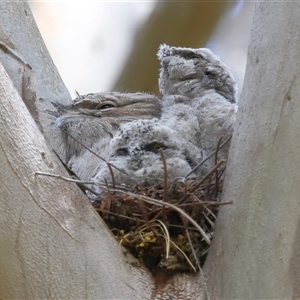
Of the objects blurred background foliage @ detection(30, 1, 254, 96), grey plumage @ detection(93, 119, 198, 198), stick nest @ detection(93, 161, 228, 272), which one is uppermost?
blurred background foliage @ detection(30, 1, 254, 96)

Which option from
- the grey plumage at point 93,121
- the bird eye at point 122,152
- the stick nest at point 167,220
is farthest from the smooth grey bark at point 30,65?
the stick nest at point 167,220

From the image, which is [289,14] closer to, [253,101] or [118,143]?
[253,101]

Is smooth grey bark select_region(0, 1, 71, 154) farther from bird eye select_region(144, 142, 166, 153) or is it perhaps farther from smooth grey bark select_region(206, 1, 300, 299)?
smooth grey bark select_region(206, 1, 300, 299)

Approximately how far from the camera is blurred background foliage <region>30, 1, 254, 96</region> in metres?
3.61

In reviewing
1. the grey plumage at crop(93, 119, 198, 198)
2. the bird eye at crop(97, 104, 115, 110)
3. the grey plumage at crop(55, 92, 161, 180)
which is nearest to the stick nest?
the grey plumage at crop(93, 119, 198, 198)

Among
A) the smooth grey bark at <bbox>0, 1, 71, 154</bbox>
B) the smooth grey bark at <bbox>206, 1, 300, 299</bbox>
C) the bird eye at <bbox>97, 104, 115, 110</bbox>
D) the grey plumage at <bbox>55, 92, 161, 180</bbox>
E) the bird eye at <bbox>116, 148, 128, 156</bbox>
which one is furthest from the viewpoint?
the bird eye at <bbox>97, 104, 115, 110</bbox>

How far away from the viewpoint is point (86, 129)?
7.90 feet

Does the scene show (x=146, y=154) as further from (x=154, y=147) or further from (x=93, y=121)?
(x=93, y=121)

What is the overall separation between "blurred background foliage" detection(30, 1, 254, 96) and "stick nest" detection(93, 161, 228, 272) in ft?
5.63

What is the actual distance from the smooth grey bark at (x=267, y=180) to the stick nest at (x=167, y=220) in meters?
0.16

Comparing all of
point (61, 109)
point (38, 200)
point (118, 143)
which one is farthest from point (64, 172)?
point (61, 109)

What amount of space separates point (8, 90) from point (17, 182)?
0.26 m

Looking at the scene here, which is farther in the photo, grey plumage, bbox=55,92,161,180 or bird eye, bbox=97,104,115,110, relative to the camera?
bird eye, bbox=97,104,115,110

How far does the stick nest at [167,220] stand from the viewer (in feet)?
5.19
